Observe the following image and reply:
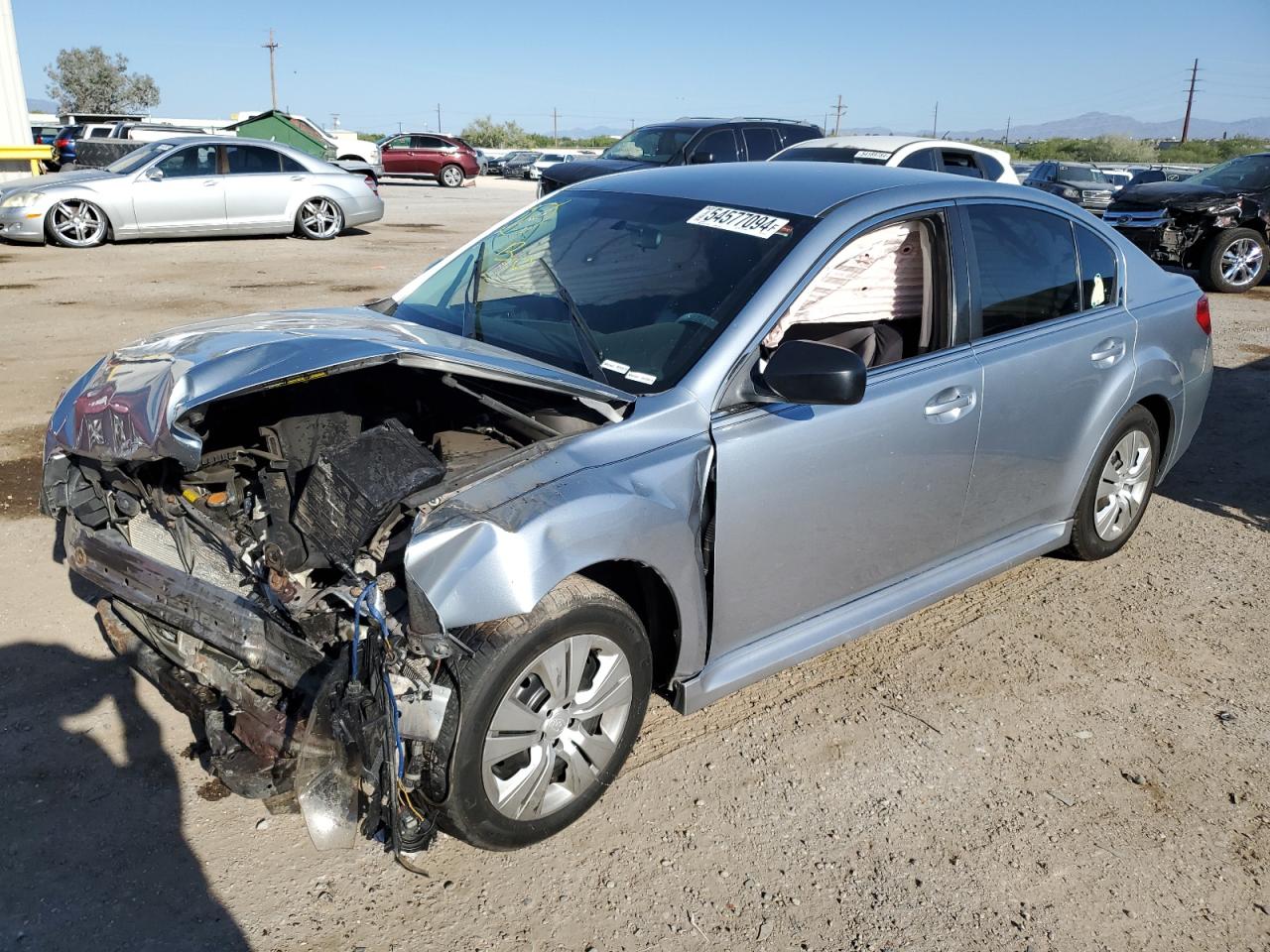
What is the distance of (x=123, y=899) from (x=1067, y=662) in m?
3.46

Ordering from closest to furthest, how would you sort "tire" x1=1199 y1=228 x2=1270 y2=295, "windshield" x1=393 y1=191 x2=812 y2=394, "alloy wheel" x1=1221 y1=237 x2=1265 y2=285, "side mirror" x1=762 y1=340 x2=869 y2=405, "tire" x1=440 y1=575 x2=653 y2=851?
"tire" x1=440 y1=575 x2=653 y2=851 < "side mirror" x1=762 y1=340 x2=869 y2=405 < "windshield" x1=393 y1=191 x2=812 y2=394 < "tire" x1=1199 y1=228 x2=1270 y2=295 < "alloy wheel" x1=1221 y1=237 x2=1265 y2=285

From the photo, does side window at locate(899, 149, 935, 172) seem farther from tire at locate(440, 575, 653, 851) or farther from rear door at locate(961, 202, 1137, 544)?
tire at locate(440, 575, 653, 851)

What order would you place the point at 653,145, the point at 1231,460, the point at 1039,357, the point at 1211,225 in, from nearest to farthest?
the point at 1039,357 < the point at 1231,460 < the point at 1211,225 < the point at 653,145

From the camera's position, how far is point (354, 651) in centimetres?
255

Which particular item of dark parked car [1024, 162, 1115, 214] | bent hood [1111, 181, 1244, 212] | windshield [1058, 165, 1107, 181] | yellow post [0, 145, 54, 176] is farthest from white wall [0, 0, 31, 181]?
windshield [1058, 165, 1107, 181]

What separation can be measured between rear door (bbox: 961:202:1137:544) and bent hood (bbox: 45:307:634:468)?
1.63 meters

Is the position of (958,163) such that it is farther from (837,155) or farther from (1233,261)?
(1233,261)

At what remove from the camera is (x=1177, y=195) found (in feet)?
44.0

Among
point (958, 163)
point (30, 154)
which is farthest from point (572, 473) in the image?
point (30, 154)

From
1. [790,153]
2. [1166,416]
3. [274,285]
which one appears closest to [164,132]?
Answer: [274,285]

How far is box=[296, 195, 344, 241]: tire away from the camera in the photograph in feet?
50.8

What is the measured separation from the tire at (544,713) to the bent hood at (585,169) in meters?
11.7

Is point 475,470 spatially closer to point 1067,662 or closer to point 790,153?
point 1067,662

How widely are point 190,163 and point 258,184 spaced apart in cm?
97
